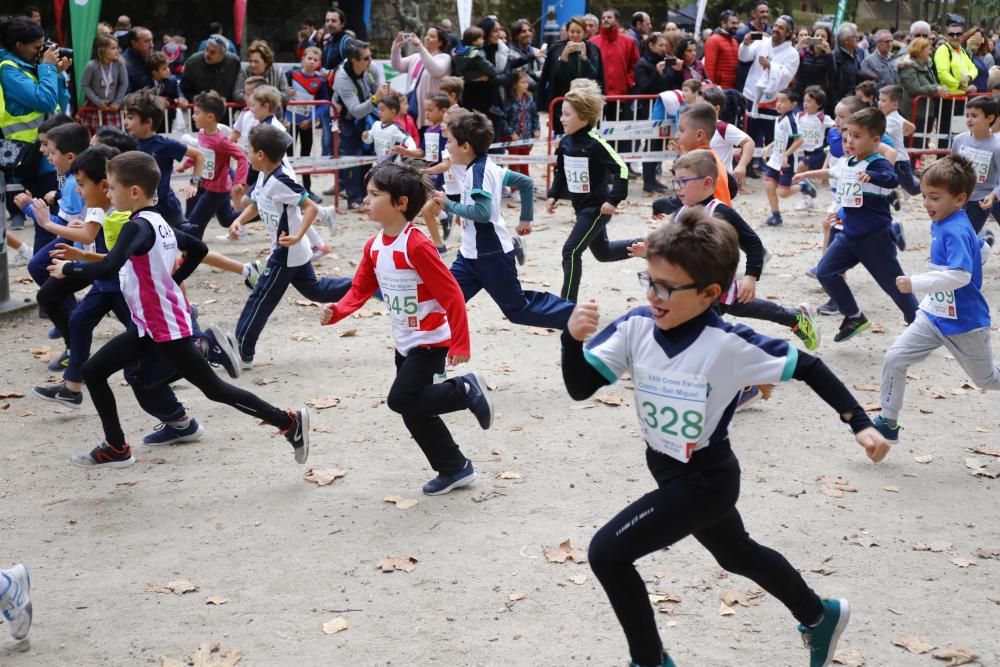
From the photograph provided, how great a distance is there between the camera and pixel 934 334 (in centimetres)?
618

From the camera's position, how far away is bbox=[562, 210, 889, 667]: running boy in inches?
138

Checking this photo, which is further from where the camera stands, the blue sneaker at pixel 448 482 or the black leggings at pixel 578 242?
the black leggings at pixel 578 242

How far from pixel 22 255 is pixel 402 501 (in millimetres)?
6144

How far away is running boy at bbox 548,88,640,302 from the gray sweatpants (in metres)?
2.75

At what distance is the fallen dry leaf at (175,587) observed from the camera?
469cm

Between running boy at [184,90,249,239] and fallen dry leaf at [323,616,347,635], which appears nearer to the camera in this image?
fallen dry leaf at [323,616,347,635]

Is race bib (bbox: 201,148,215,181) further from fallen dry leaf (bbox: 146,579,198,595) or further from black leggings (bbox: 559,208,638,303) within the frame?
fallen dry leaf (bbox: 146,579,198,595)

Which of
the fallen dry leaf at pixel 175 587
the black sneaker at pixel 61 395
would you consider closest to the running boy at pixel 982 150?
the black sneaker at pixel 61 395

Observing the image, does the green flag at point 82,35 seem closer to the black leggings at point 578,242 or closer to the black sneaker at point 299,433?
the black leggings at point 578,242

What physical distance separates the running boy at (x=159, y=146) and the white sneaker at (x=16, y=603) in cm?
461

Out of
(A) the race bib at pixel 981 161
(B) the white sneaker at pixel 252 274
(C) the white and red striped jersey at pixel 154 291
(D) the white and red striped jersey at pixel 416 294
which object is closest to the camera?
(D) the white and red striped jersey at pixel 416 294

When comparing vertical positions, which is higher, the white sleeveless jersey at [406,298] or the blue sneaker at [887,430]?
the white sleeveless jersey at [406,298]

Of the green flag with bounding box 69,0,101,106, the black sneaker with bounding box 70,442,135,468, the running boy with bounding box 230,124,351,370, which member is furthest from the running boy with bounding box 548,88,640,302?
the green flag with bounding box 69,0,101,106

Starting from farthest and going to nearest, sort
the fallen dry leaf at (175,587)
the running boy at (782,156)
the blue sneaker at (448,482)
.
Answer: the running boy at (782,156), the blue sneaker at (448,482), the fallen dry leaf at (175,587)
